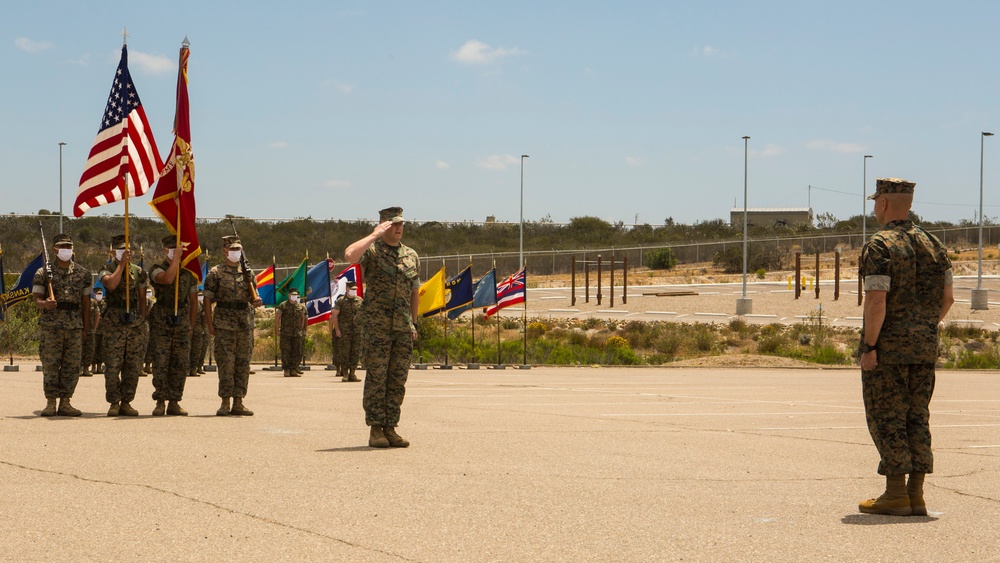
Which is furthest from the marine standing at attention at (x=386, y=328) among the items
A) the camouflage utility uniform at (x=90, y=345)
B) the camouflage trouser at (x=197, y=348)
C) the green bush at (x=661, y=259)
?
the green bush at (x=661, y=259)

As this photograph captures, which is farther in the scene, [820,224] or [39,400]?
[820,224]

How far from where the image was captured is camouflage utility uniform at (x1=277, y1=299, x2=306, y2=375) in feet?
84.1

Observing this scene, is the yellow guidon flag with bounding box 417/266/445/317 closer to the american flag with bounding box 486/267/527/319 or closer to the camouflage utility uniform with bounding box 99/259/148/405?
the american flag with bounding box 486/267/527/319

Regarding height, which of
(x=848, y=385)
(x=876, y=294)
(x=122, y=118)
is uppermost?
(x=122, y=118)

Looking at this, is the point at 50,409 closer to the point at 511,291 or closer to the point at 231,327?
the point at 231,327

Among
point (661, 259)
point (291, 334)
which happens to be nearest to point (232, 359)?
point (291, 334)

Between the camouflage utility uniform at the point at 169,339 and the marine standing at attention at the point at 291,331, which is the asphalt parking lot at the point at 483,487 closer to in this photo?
the camouflage utility uniform at the point at 169,339

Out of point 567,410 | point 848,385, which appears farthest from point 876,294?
point 848,385

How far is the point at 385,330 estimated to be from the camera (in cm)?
1111

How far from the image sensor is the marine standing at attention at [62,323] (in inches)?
546

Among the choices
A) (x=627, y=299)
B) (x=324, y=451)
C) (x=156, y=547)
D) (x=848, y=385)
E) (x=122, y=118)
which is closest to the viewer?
(x=156, y=547)

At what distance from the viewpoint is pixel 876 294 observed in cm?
766

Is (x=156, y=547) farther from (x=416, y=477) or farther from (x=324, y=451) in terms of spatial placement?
(x=324, y=451)

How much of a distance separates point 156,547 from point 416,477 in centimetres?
277
